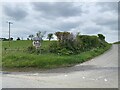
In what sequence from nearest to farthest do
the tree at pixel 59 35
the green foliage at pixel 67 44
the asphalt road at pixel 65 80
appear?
the asphalt road at pixel 65 80
the green foliage at pixel 67 44
the tree at pixel 59 35

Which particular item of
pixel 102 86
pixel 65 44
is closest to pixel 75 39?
pixel 65 44

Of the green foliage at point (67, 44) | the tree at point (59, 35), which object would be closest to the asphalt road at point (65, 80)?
the green foliage at point (67, 44)

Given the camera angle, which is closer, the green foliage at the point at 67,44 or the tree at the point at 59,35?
the green foliage at the point at 67,44

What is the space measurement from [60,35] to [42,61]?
357 inches

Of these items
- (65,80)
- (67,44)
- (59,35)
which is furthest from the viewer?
(59,35)

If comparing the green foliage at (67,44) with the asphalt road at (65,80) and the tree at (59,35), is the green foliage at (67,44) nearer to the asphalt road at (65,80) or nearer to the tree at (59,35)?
the tree at (59,35)

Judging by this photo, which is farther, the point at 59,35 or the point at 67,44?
the point at 59,35

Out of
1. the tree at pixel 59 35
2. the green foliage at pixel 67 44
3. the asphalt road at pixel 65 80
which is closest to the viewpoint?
the asphalt road at pixel 65 80

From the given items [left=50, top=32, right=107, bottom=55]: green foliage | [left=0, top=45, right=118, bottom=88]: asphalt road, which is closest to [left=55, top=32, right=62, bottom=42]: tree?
[left=50, top=32, right=107, bottom=55]: green foliage

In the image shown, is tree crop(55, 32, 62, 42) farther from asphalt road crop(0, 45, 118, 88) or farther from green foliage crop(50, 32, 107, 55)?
asphalt road crop(0, 45, 118, 88)

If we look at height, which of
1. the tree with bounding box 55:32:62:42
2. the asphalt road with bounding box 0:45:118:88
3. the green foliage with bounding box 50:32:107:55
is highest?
the tree with bounding box 55:32:62:42

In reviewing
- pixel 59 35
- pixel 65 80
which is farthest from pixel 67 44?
pixel 65 80

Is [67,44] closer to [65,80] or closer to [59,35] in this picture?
[59,35]

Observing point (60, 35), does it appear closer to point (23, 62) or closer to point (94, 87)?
point (23, 62)
